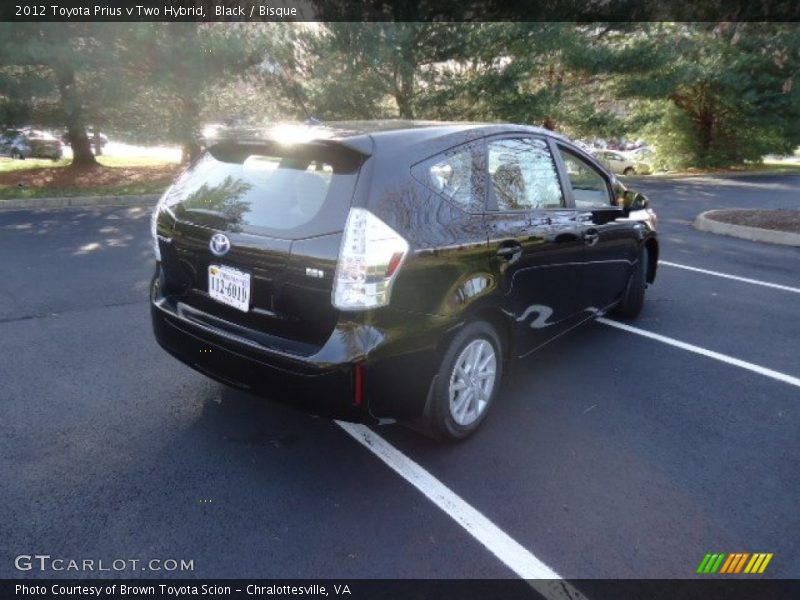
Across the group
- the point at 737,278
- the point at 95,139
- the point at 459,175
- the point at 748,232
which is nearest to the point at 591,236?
the point at 459,175

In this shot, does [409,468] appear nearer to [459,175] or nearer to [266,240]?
[266,240]

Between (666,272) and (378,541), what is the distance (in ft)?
19.4

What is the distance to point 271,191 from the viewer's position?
288cm

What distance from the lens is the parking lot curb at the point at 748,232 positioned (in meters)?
9.24

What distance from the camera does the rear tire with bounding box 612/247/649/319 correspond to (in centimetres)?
501

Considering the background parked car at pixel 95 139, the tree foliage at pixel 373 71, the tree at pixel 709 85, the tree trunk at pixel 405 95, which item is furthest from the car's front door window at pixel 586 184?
the background parked car at pixel 95 139

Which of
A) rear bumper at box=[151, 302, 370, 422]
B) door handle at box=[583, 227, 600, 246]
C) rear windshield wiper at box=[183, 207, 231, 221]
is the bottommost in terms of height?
rear bumper at box=[151, 302, 370, 422]

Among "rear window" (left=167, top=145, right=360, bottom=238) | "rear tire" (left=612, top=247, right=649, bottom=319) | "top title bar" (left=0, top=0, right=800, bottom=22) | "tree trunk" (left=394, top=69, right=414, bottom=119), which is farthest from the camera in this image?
"tree trunk" (left=394, top=69, right=414, bottom=119)

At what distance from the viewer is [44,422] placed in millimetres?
3252

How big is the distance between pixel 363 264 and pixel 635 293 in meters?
3.43

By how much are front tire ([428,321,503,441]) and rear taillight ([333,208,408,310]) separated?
0.57 m

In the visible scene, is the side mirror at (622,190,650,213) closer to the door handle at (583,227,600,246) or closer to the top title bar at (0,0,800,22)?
the door handle at (583,227,600,246)

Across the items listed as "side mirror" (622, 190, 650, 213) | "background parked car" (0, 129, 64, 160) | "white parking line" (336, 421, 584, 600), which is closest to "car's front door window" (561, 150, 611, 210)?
"side mirror" (622, 190, 650, 213)
